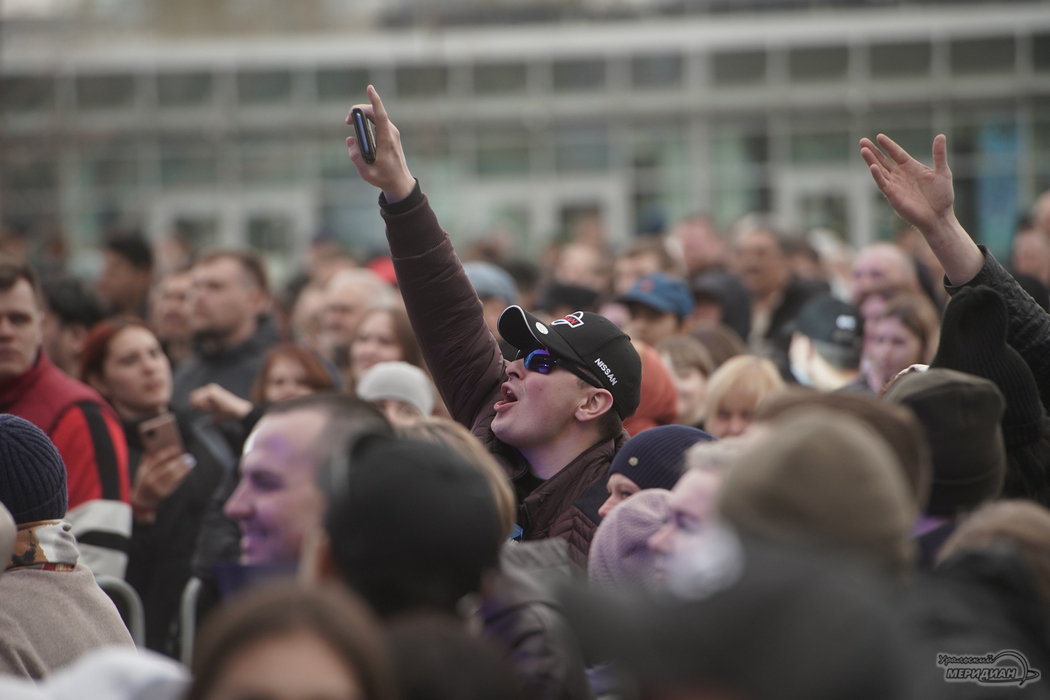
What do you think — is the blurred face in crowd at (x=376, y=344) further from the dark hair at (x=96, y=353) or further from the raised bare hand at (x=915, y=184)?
the raised bare hand at (x=915, y=184)

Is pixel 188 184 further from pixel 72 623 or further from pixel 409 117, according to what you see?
pixel 72 623

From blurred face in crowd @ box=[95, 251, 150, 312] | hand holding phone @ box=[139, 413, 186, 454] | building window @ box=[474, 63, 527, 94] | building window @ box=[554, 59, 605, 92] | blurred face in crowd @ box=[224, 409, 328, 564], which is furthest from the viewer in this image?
building window @ box=[474, 63, 527, 94]

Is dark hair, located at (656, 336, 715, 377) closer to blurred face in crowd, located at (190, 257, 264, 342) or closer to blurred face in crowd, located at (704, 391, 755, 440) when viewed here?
blurred face in crowd, located at (704, 391, 755, 440)

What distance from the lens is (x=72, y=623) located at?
2.82 meters

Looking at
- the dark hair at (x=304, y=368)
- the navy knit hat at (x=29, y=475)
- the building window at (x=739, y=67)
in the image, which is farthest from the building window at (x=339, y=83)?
the navy knit hat at (x=29, y=475)

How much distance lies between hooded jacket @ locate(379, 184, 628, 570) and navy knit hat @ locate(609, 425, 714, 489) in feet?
1.09

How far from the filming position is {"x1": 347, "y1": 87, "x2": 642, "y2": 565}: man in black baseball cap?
3701mm

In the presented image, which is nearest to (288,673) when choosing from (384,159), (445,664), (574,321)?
(445,664)

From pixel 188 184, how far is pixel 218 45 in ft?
10.7

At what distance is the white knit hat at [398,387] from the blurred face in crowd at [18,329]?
150 centimetres

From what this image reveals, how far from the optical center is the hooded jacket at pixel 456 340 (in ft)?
11.9

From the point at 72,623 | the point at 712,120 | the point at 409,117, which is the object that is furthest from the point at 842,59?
the point at 72,623

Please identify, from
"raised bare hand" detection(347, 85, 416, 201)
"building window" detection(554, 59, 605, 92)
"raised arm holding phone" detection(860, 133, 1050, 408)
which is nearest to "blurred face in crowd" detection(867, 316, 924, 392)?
"raised arm holding phone" detection(860, 133, 1050, 408)

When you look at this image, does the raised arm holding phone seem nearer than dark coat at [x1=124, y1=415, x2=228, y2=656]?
Yes
